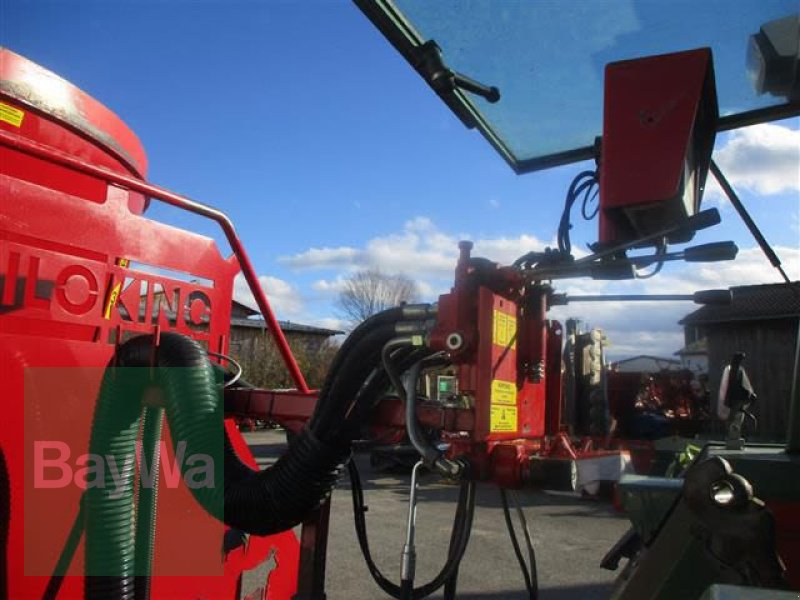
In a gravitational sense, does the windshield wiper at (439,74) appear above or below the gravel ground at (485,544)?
above

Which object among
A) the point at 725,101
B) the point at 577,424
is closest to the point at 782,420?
the point at 577,424

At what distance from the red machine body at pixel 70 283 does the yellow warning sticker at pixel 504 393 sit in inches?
45.5

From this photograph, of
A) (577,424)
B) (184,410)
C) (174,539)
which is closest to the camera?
(184,410)

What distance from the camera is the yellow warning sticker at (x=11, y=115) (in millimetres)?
2043

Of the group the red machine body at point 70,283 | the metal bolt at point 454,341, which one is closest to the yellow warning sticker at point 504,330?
the metal bolt at point 454,341

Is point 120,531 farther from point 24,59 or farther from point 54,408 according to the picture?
point 24,59

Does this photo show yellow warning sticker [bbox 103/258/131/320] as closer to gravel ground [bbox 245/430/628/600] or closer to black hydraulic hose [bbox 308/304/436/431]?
black hydraulic hose [bbox 308/304/436/431]

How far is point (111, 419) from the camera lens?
2.03m

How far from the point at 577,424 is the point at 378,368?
8740 mm

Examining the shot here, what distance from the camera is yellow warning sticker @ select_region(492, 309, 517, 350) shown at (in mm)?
1894

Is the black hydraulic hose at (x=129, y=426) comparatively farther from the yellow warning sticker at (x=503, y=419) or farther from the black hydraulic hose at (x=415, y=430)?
the yellow warning sticker at (x=503, y=419)

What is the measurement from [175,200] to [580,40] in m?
1.51

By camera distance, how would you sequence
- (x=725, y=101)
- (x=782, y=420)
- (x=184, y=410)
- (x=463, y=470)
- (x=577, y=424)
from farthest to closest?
(x=782, y=420) → (x=577, y=424) → (x=725, y=101) → (x=184, y=410) → (x=463, y=470)

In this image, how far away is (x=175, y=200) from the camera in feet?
7.70
